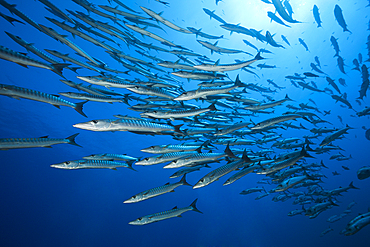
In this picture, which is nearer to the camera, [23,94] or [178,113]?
[23,94]

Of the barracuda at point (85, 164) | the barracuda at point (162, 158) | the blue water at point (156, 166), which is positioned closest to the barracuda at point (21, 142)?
the barracuda at point (85, 164)

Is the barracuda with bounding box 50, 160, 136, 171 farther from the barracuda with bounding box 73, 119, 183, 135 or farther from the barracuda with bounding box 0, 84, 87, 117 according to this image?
the barracuda with bounding box 73, 119, 183, 135

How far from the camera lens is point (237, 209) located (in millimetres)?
48438

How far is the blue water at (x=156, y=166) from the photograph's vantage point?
45.0 feet

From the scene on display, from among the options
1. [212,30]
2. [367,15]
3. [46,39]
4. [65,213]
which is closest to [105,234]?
[65,213]

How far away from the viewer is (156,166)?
36.3 metres

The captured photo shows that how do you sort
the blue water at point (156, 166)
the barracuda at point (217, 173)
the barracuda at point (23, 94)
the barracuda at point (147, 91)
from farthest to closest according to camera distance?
the blue water at point (156, 166)
the barracuda at point (147, 91)
the barracuda at point (217, 173)
the barracuda at point (23, 94)

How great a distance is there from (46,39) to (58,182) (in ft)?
115

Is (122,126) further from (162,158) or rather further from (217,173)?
(217,173)

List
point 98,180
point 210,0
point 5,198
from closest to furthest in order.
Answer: point 210,0, point 98,180, point 5,198

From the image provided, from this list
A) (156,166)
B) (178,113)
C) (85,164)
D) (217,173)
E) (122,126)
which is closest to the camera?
(122,126)

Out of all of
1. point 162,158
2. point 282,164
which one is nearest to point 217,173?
point 162,158

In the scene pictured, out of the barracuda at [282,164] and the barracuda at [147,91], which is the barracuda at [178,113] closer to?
the barracuda at [147,91]

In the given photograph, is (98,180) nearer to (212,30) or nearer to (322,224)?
(212,30)
